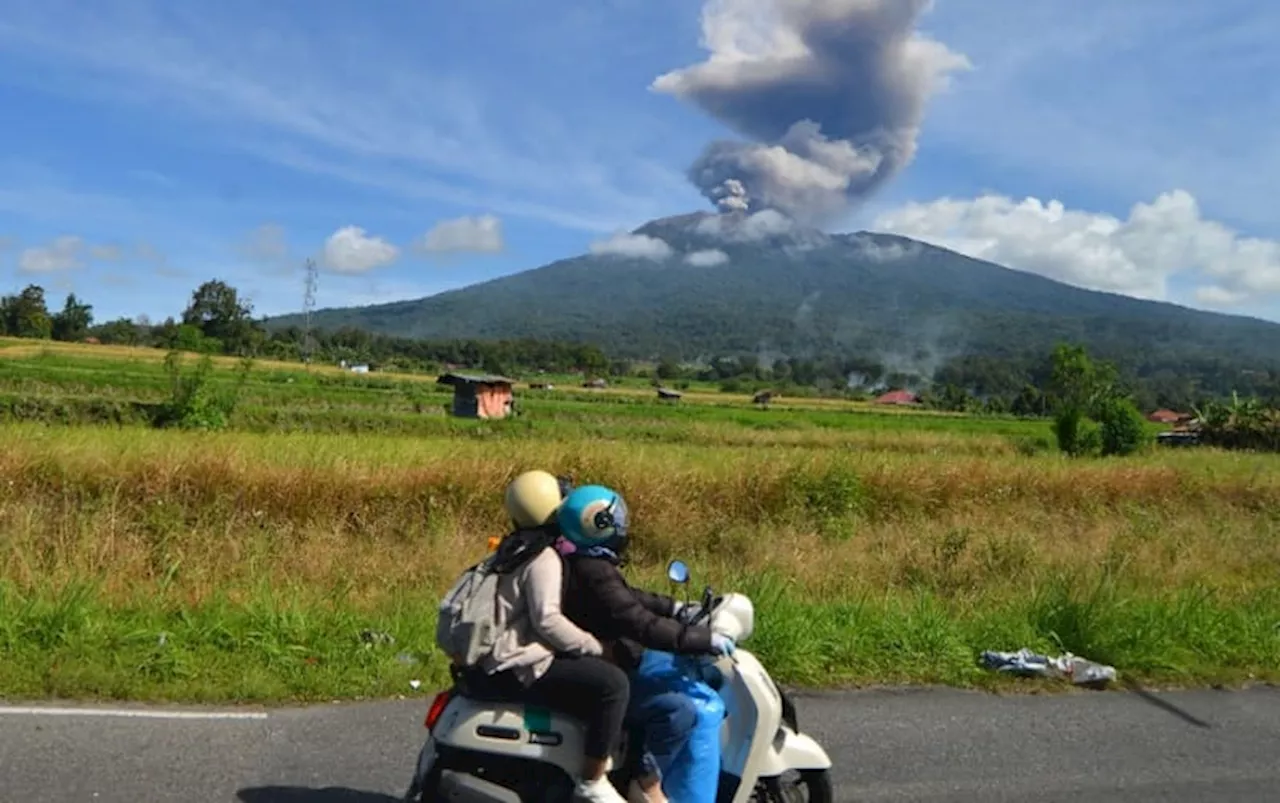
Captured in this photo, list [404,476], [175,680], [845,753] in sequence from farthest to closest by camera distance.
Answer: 1. [404,476]
2. [175,680]
3. [845,753]

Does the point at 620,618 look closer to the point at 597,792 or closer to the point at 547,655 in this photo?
the point at 547,655

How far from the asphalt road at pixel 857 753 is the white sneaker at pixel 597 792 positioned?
1.08m

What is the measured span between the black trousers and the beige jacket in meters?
0.05

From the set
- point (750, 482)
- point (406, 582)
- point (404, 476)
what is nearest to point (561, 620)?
point (406, 582)

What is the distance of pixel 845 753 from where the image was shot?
15.2 feet

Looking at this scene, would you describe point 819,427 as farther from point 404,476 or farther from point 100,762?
point 100,762

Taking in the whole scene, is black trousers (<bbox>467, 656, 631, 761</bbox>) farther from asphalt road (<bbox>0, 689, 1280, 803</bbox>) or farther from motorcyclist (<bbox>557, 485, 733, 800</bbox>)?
asphalt road (<bbox>0, 689, 1280, 803</bbox>)

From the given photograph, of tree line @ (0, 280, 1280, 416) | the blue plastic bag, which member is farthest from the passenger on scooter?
tree line @ (0, 280, 1280, 416)

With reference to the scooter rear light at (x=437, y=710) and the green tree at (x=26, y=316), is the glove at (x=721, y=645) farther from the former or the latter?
the green tree at (x=26, y=316)

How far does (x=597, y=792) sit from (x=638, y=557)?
26.6 feet

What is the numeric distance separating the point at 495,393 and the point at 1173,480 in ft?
119

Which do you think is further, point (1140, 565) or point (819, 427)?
point (819, 427)

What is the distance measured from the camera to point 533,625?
3.27 metres

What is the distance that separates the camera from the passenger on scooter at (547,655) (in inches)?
128
